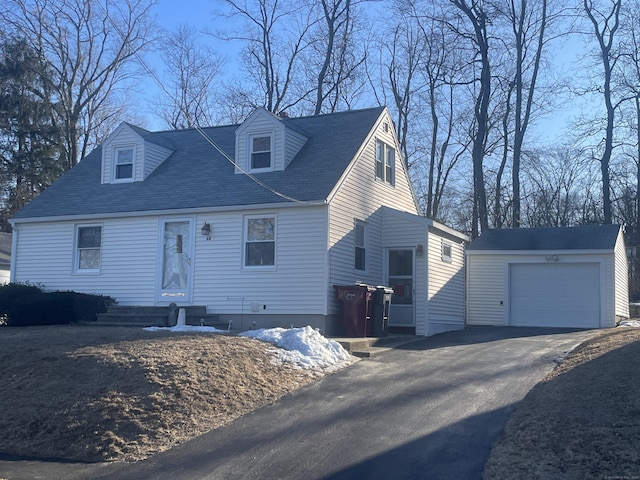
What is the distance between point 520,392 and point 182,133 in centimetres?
1597

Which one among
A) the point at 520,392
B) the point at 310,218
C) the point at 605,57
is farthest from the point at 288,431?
the point at 605,57

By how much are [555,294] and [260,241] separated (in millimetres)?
10732

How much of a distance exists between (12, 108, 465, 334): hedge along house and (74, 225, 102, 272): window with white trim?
0.10 feet

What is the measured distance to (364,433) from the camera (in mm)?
8688

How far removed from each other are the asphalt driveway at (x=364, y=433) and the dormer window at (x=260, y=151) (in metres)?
8.11

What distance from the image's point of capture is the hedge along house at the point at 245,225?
56.3 feet

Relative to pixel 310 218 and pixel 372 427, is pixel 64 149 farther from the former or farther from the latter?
pixel 372 427

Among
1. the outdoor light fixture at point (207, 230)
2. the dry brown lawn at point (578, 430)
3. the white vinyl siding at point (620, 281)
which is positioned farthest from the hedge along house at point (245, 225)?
the dry brown lawn at point (578, 430)

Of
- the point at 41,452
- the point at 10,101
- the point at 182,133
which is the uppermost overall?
the point at 10,101

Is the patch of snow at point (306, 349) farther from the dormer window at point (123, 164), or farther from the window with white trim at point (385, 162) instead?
the dormer window at point (123, 164)

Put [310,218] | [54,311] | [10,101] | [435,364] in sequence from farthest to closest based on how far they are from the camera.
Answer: [10,101] → [54,311] → [310,218] → [435,364]

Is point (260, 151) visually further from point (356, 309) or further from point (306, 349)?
point (306, 349)

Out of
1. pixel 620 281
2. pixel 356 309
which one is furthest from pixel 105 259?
pixel 620 281

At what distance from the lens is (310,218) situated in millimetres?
17047
